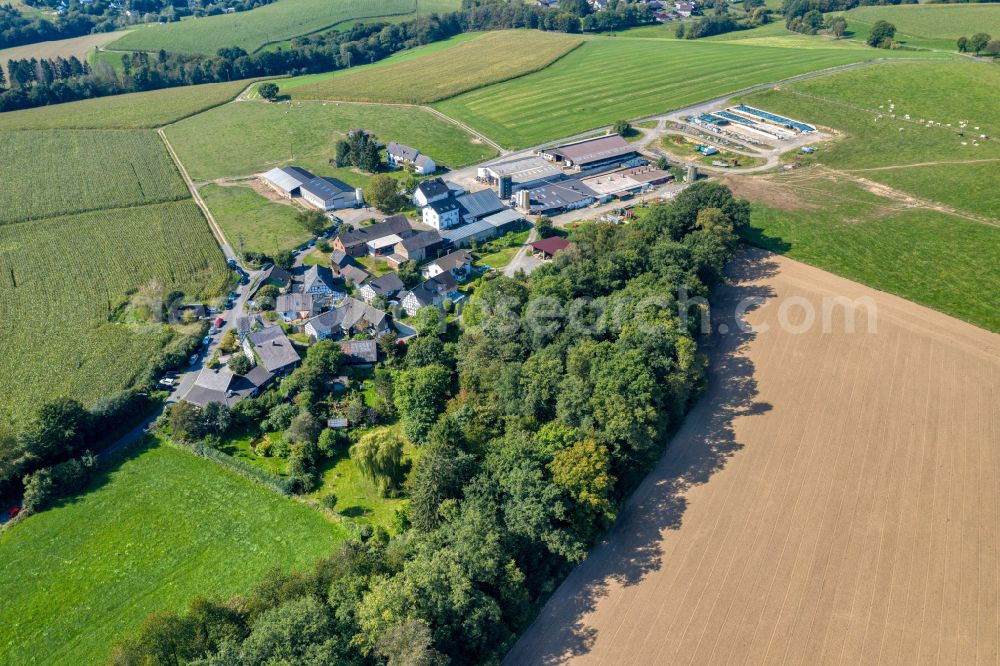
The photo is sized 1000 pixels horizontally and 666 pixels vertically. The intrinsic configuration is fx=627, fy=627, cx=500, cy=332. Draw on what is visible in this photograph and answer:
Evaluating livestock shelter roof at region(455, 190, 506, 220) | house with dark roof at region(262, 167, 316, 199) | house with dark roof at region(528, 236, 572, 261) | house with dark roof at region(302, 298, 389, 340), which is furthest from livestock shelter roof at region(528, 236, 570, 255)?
house with dark roof at region(262, 167, 316, 199)

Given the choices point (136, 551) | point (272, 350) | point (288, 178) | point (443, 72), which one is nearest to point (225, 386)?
point (272, 350)

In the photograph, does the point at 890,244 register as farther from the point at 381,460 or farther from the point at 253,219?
the point at 253,219

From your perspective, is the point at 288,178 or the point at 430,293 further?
the point at 288,178

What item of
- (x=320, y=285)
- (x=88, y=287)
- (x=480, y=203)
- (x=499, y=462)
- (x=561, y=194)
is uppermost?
(x=561, y=194)

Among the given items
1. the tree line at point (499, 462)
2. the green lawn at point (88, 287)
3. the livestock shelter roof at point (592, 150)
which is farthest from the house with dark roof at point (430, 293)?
the livestock shelter roof at point (592, 150)

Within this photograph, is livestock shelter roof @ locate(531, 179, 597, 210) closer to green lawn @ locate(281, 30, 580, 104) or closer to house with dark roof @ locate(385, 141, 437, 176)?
house with dark roof @ locate(385, 141, 437, 176)

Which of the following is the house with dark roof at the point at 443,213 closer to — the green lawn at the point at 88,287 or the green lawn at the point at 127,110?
the green lawn at the point at 88,287

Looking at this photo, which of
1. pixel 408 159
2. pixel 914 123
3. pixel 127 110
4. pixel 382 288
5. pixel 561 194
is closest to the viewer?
pixel 382 288
